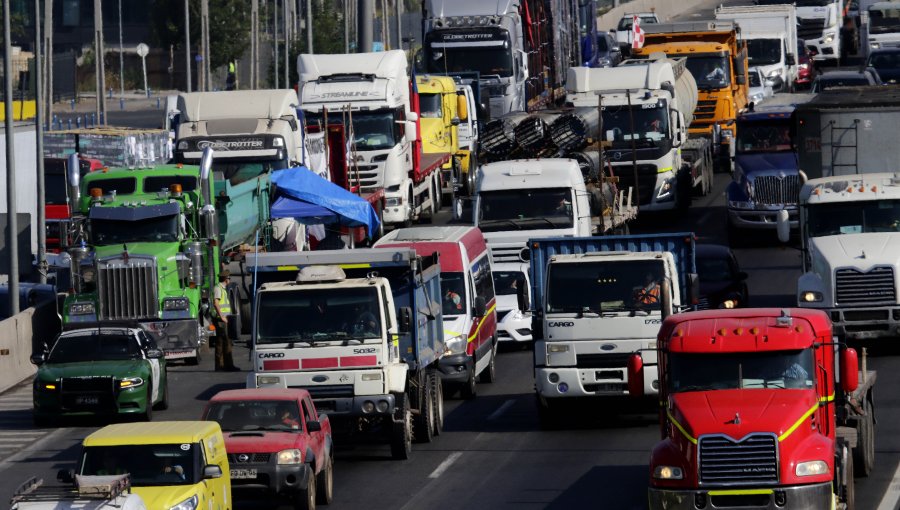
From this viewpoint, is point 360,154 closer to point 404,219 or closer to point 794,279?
point 404,219

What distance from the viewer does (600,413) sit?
86.3 feet

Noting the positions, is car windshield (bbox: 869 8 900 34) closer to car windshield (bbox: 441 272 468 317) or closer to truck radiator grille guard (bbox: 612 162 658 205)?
truck radiator grille guard (bbox: 612 162 658 205)

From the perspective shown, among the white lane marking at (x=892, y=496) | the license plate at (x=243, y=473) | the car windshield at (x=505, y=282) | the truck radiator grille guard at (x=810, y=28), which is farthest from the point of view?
the truck radiator grille guard at (x=810, y=28)

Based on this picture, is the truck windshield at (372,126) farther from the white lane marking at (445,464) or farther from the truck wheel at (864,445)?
the truck wheel at (864,445)

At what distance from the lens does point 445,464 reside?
75.2 feet

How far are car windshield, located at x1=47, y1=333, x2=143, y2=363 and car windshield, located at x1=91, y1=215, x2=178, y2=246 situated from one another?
16.4 feet

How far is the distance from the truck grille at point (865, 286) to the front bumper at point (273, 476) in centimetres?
1155

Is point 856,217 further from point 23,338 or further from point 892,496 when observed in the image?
point 23,338

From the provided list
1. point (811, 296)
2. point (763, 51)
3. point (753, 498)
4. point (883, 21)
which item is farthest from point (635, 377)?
point (883, 21)

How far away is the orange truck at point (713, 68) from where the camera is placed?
51594 millimetres

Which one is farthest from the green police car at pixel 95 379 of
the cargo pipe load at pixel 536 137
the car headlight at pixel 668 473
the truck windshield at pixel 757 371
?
the cargo pipe load at pixel 536 137

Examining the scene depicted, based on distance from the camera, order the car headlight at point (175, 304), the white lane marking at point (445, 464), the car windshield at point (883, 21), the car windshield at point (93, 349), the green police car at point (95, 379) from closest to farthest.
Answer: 1. the white lane marking at point (445, 464)
2. the green police car at point (95, 379)
3. the car windshield at point (93, 349)
4. the car headlight at point (175, 304)
5. the car windshield at point (883, 21)

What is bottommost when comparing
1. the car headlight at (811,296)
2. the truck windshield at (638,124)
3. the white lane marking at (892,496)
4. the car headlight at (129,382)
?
the white lane marking at (892,496)

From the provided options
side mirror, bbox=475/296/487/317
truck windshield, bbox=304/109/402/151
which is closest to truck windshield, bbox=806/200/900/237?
side mirror, bbox=475/296/487/317
